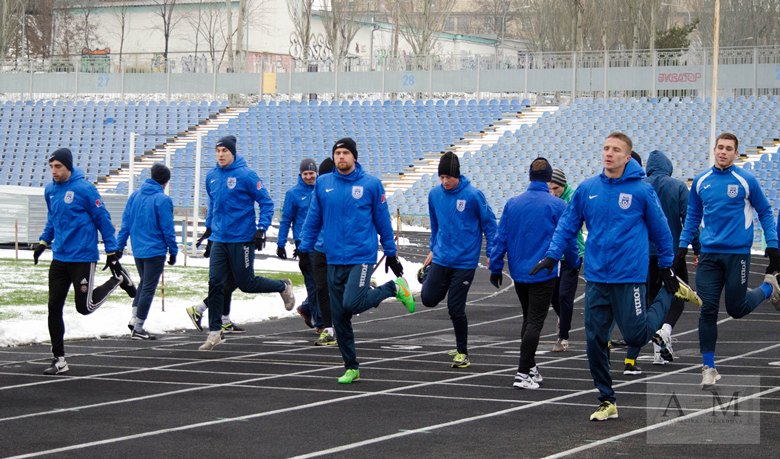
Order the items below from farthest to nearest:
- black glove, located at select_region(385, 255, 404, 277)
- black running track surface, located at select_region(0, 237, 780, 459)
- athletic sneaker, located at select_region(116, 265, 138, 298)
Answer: athletic sneaker, located at select_region(116, 265, 138, 298) → black glove, located at select_region(385, 255, 404, 277) → black running track surface, located at select_region(0, 237, 780, 459)

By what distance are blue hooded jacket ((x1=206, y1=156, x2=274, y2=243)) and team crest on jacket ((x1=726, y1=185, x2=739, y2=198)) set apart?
4852 mm

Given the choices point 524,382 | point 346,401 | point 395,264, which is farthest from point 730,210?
point 346,401

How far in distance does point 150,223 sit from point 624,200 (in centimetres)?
717

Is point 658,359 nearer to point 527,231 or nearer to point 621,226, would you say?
point 527,231

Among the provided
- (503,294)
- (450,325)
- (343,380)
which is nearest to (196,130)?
(503,294)

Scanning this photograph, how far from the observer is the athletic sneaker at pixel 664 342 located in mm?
11883

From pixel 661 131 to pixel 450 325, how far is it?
25.9 metres

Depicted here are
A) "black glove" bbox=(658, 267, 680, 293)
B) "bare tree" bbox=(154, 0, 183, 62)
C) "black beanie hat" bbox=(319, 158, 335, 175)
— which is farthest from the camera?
"bare tree" bbox=(154, 0, 183, 62)

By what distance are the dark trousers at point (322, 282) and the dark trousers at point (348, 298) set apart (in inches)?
98.9

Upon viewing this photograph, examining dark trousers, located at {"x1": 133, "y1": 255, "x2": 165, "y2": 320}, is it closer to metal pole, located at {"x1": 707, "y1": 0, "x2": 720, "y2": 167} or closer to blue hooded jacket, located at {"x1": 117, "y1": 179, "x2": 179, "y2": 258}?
Result: blue hooded jacket, located at {"x1": 117, "y1": 179, "x2": 179, "y2": 258}

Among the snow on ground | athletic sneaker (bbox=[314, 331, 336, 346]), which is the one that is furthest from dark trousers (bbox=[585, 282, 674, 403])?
the snow on ground

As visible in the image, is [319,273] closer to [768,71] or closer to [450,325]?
[450,325]

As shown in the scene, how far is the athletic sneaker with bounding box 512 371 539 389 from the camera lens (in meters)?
10.5

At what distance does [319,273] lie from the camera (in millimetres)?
13758
